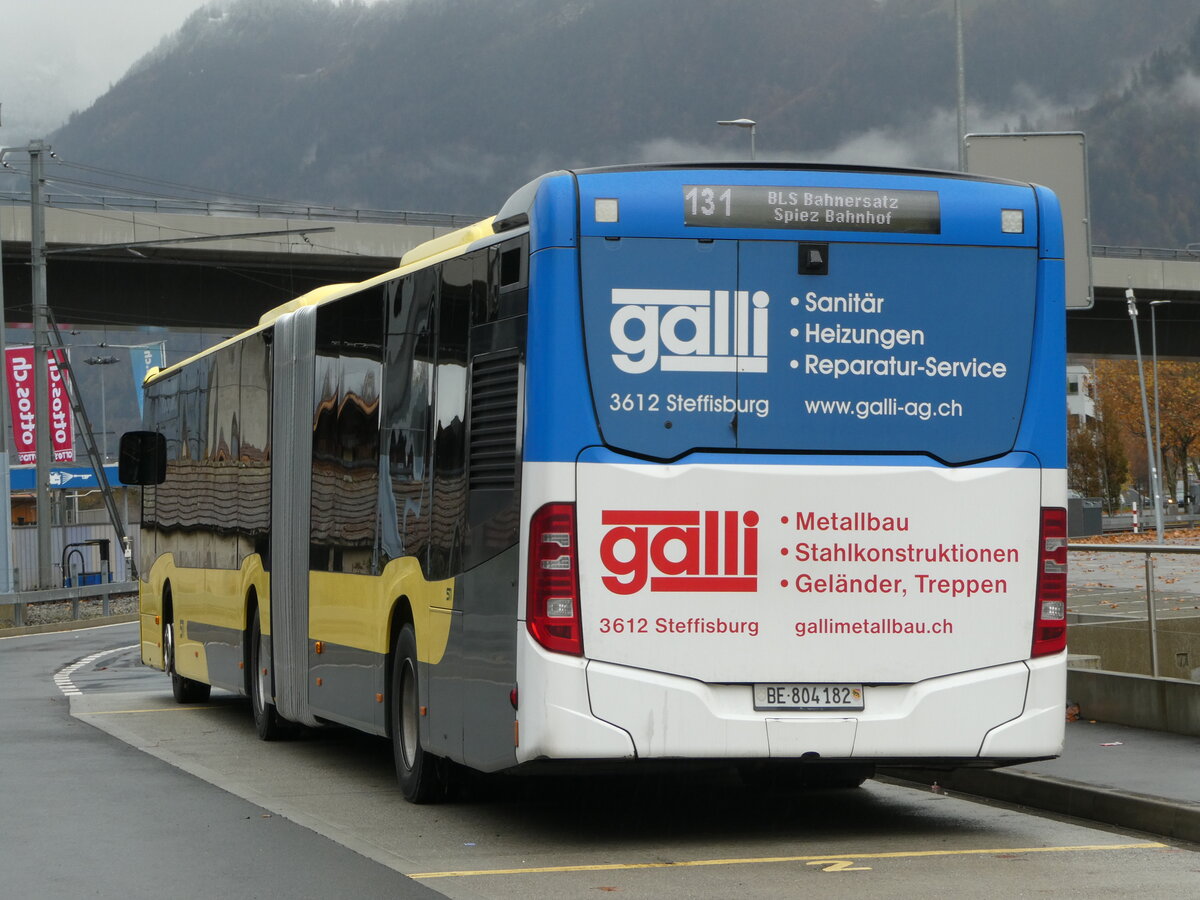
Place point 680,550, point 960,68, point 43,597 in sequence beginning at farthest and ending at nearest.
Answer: point 43,597, point 960,68, point 680,550

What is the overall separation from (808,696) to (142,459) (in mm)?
10340

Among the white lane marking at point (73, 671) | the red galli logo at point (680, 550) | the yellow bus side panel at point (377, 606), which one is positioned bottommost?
the white lane marking at point (73, 671)

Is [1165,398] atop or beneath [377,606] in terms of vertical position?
atop

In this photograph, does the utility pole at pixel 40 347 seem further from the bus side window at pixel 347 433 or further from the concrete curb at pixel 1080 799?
the concrete curb at pixel 1080 799

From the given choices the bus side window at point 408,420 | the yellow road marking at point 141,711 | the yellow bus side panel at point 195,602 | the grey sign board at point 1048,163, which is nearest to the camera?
the bus side window at point 408,420

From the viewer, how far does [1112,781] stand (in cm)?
1080

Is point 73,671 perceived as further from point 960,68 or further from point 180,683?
point 960,68

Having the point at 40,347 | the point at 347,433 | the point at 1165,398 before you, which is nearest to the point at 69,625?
the point at 40,347

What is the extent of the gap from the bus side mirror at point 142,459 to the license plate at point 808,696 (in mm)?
9867

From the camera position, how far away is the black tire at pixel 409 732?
11.0m

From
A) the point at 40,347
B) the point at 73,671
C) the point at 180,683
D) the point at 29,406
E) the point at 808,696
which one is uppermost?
the point at 40,347

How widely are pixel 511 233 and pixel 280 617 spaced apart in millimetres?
5629

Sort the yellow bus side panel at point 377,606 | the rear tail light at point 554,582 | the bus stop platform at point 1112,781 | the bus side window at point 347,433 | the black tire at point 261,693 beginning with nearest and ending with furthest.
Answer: the rear tail light at point 554,582 < the bus stop platform at point 1112,781 < the yellow bus side panel at point 377,606 < the bus side window at point 347,433 < the black tire at point 261,693

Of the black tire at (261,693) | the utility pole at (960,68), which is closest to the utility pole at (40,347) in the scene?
the utility pole at (960,68)
